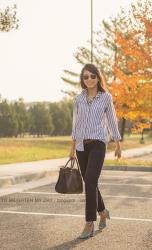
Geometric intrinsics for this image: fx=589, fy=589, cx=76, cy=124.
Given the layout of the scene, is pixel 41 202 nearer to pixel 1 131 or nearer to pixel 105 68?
pixel 105 68

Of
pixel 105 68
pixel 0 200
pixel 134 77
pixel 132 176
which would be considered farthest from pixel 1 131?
pixel 0 200

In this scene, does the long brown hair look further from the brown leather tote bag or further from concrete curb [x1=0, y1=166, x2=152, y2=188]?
concrete curb [x1=0, y1=166, x2=152, y2=188]

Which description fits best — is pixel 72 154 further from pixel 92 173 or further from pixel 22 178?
A: pixel 22 178

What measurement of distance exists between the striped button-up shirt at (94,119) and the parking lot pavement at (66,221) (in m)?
1.13

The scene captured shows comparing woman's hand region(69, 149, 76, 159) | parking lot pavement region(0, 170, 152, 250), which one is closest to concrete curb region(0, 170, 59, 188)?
parking lot pavement region(0, 170, 152, 250)

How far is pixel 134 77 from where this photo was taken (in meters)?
21.7

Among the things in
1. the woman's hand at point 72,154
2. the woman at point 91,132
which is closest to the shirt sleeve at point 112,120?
the woman at point 91,132

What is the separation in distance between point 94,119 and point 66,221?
6.06 ft

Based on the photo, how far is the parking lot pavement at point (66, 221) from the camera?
6.52 metres

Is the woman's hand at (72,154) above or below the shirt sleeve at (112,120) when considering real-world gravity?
below

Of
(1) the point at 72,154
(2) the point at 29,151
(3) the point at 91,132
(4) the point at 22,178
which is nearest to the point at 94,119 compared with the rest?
(3) the point at 91,132

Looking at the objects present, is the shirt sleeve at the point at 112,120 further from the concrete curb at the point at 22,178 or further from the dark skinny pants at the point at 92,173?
the concrete curb at the point at 22,178

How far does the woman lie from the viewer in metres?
6.81

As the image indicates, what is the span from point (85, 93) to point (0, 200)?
12.9ft
